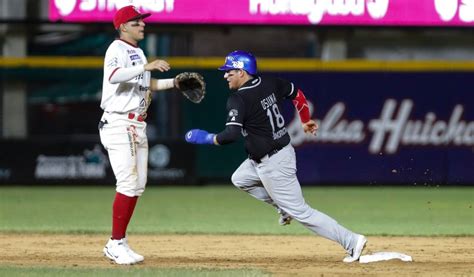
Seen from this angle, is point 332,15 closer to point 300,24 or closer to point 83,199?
point 300,24

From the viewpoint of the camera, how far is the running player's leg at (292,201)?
891 centimetres

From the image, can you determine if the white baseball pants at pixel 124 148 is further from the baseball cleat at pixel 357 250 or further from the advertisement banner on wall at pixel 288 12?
the advertisement banner on wall at pixel 288 12

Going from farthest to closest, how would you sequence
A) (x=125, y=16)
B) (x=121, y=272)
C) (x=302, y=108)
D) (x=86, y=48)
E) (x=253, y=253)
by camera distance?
(x=86, y=48), (x=253, y=253), (x=302, y=108), (x=125, y=16), (x=121, y=272)

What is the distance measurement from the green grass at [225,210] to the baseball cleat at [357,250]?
10.7 ft

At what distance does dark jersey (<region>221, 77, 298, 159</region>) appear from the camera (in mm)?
8883

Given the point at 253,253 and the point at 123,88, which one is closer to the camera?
the point at 123,88

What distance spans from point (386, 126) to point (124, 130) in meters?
10.8

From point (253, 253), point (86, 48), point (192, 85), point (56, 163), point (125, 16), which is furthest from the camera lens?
point (86, 48)

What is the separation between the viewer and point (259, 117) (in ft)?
29.3

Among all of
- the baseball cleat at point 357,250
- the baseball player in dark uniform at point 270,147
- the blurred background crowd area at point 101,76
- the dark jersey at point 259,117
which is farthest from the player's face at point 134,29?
the blurred background crowd area at point 101,76

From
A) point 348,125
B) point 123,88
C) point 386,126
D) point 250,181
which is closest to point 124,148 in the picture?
point 123,88

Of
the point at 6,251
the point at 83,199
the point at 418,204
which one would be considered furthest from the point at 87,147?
the point at 6,251

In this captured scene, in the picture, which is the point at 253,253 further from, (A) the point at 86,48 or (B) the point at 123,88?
(A) the point at 86,48

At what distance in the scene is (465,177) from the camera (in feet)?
63.3
